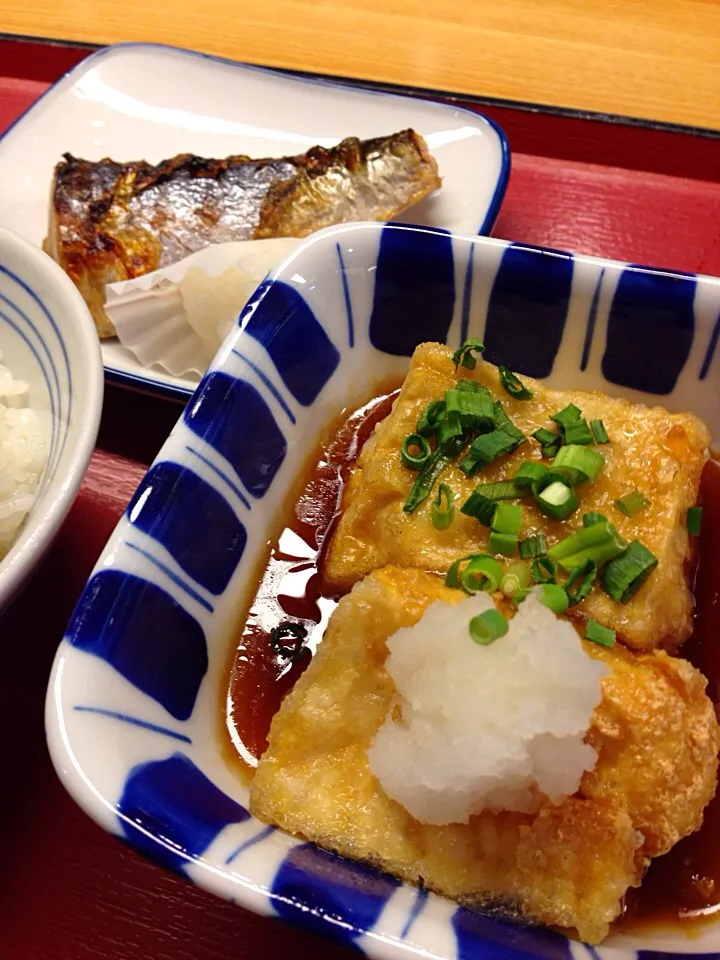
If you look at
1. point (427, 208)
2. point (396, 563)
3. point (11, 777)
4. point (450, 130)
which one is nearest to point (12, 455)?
point (11, 777)

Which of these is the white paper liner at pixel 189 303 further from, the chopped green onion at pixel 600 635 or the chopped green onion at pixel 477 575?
the chopped green onion at pixel 600 635

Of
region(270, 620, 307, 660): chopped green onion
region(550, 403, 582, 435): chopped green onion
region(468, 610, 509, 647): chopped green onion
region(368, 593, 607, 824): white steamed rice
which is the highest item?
region(550, 403, 582, 435): chopped green onion

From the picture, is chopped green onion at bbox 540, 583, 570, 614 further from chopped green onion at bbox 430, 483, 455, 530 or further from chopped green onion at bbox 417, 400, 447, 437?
chopped green onion at bbox 417, 400, 447, 437

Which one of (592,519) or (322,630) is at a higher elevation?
(592,519)

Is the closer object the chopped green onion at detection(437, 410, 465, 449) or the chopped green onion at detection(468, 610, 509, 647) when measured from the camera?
the chopped green onion at detection(468, 610, 509, 647)

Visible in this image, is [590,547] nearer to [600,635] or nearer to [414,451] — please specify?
[600,635]

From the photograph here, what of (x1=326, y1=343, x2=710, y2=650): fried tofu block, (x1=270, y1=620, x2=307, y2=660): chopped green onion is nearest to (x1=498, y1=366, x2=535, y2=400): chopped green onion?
(x1=326, y1=343, x2=710, y2=650): fried tofu block

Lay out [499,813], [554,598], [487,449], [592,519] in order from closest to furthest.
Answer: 1. [499,813]
2. [554,598]
3. [592,519]
4. [487,449]

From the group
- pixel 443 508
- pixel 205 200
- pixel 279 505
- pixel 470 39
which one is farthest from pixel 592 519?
pixel 470 39
